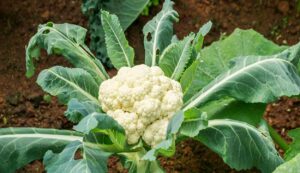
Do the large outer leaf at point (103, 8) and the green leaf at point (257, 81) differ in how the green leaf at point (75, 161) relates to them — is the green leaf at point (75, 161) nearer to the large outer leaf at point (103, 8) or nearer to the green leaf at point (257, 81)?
the green leaf at point (257, 81)

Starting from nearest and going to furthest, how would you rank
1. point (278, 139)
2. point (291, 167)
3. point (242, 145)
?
1. point (291, 167)
2. point (242, 145)
3. point (278, 139)

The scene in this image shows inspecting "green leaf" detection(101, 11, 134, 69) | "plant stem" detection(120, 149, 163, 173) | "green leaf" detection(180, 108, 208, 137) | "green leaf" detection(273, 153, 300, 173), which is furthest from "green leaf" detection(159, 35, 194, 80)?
"green leaf" detection(273, 153, 300, 173)

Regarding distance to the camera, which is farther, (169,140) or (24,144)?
(24,144)

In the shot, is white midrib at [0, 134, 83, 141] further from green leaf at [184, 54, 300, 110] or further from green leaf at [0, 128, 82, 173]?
green leaf at [184, 54, 300, 110]

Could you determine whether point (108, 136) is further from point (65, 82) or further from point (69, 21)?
point (69, 21)

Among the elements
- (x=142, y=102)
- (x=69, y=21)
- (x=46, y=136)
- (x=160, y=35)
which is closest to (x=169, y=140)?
(x=142, y=102)

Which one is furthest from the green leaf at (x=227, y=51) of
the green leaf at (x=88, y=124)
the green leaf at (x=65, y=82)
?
the green leaf at (x=88, y=124)

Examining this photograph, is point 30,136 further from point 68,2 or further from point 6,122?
point 68,2
